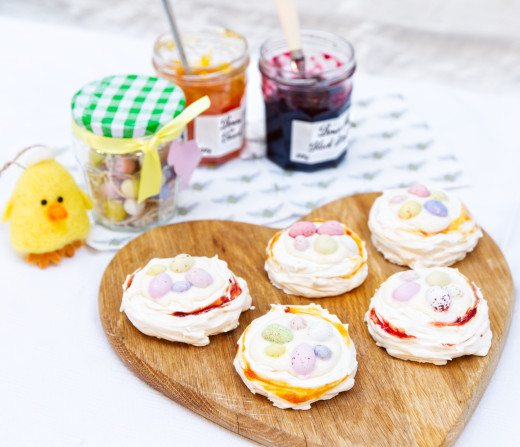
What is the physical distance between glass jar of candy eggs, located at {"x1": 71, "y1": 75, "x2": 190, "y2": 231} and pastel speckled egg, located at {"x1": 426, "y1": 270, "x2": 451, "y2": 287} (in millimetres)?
641

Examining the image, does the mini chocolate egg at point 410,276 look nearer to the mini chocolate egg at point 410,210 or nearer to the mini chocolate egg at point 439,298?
the mini chocolate egg at point 439,298

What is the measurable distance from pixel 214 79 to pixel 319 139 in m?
0.31

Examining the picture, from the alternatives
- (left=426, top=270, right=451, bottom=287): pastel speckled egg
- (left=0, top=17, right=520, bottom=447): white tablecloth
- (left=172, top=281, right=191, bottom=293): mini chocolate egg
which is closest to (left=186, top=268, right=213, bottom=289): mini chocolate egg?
(left=172, top=281, right=191, bottom=293): mini chocolate egg

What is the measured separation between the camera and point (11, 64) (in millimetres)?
2449

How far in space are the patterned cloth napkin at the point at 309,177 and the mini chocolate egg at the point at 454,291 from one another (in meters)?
0.53

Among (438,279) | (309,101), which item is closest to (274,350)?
(438,279)

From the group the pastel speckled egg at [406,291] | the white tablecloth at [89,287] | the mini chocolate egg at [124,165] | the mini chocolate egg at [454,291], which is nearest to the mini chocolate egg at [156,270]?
the white tablecloth at [89,287]

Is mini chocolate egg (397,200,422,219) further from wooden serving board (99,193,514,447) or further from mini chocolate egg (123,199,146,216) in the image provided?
mini chocolate egg (123,199,146,216)

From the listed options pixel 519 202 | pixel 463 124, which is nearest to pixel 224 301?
pixel 519 202

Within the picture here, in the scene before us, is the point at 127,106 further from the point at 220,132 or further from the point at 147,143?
the point at 220,132

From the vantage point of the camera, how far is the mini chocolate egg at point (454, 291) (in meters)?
1.48

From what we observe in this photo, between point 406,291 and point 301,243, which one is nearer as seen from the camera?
point 406,291

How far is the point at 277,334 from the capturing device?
1.40 metres

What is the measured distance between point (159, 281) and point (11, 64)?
1293mm
